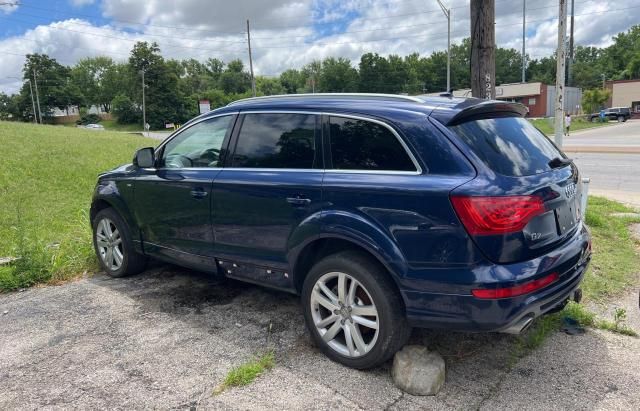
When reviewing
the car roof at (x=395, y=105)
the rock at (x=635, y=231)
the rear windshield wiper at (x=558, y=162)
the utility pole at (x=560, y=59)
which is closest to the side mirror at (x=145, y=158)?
the car roof at (x=395, y=105)

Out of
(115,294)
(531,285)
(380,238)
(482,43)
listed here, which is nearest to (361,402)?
(380,238)

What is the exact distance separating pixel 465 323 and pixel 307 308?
3.65ft

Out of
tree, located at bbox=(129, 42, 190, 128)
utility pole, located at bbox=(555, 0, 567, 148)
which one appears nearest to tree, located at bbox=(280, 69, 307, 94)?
tree, located at bbox=(129, 42, 190, 128)

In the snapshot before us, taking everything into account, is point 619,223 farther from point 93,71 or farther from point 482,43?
point 93,71

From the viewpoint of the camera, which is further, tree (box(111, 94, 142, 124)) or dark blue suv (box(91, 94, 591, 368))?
tree (box(111, 94, 142, 124))

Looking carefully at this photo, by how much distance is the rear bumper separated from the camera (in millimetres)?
2699

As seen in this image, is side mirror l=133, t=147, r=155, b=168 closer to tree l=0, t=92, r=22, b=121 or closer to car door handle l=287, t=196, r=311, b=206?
car door handle l=287, t=196, r=311, b=206

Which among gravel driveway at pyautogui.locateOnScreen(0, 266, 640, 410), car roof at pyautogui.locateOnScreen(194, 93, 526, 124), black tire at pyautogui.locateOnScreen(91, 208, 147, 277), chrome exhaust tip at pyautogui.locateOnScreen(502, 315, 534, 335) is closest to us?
chrome exhaust tip at pyautogui.locateOnScreen(502, 315, 534, 335)

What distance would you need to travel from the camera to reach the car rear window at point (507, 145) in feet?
9.45

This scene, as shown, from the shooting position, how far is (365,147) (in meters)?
3.20

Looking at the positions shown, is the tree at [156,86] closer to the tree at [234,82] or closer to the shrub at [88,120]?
the shrub at [88,120]

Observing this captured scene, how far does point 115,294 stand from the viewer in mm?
4793

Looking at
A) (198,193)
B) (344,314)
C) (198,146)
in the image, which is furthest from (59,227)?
(344,314)

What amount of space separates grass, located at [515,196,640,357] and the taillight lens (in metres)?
1.22
